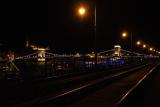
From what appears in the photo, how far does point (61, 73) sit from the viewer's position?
2731cm

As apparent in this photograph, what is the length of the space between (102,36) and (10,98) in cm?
→ 9816

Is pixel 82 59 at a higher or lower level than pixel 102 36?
lower

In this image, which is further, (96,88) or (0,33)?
(0,33)

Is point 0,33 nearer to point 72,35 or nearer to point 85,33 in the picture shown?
point 72,35

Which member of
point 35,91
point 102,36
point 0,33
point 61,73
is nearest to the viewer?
point 35,91

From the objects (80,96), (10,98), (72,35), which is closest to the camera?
(10,98)

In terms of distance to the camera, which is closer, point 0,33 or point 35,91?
point 35,91

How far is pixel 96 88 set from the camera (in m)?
20.0

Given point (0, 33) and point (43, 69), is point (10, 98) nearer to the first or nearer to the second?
point (43, 69)

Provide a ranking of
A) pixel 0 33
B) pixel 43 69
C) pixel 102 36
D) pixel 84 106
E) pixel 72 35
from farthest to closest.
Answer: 1. pixel 102 36
2. pixel 72 35
3. pixel 0 33
4. pixel 43 69
5. pixel 84 106

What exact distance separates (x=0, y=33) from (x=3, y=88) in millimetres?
38646

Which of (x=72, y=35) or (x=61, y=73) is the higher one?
(x=72, y=35)

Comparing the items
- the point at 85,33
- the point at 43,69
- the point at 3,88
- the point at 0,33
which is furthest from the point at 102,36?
the point at 3,88

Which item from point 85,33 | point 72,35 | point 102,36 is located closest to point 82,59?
point 72,35
